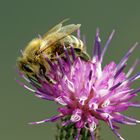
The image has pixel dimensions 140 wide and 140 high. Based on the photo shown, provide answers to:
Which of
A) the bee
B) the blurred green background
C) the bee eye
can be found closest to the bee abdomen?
the bee

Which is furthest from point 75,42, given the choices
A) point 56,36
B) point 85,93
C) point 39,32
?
point 39,32

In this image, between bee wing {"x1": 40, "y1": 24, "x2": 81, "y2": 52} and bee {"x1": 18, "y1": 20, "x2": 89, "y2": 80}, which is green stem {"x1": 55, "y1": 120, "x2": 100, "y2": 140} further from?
bee wing {"x1": 40, "y1": 24, "x2": 81, "y2": 52}

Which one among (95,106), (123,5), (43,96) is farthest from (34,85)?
→ (123,5)

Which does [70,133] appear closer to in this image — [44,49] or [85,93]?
[85,93]

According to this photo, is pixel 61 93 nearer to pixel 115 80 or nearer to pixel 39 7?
pixel 115 80

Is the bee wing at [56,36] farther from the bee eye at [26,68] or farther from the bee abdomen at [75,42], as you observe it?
the bee eye at [26,68]

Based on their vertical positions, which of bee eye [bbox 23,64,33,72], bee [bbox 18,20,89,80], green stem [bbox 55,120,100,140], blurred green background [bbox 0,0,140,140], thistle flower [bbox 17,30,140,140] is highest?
blurred green background [bbox 0,0,140,140]

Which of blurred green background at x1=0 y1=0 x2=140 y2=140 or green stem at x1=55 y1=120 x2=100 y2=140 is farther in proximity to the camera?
blurred green background at x1=0 y1=0 x2=140 y2=140
